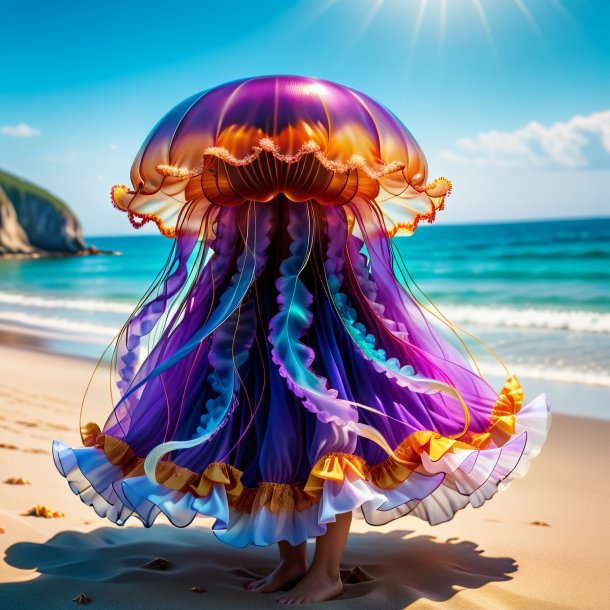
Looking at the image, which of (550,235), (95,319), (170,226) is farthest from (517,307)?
(550,235)

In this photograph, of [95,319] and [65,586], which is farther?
[95,319]

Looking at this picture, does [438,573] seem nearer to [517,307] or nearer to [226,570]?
[226,570]

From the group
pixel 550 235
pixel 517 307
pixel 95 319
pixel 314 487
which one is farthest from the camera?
pixel 550 235

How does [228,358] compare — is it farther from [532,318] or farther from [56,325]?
[532,318]

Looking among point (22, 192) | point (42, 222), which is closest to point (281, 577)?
point (42, 222)

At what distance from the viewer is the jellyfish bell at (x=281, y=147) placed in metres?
2.95

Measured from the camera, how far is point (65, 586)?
3.04 metres

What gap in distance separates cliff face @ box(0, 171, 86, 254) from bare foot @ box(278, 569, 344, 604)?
6242 centimetres

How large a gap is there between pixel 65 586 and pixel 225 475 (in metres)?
0.78

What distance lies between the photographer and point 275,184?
10.1 ft

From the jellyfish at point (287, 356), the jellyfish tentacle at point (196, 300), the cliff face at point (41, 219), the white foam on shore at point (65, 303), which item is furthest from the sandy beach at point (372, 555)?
the cliff face at point (41, 219)

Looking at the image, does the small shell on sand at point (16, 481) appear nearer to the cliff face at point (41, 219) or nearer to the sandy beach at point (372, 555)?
the sandy beach at point (372, 555)

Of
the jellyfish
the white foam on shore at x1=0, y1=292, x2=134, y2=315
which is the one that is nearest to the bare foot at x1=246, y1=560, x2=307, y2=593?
the jellyfish

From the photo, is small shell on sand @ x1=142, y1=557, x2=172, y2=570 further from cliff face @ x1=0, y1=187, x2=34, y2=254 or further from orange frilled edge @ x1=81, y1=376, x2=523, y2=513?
cliff face @ x1=0, y1=187, x2=34, y2=254
